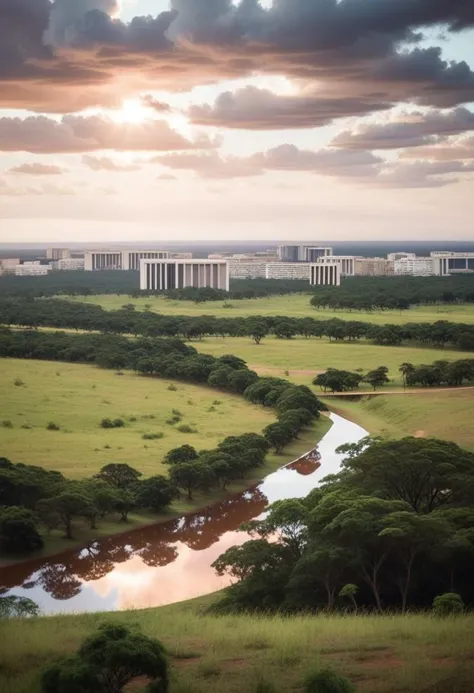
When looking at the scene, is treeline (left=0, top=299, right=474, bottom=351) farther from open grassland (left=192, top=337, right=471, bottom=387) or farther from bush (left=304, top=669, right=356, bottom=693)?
bush (left=304, top=669, right=356, bottom=693)

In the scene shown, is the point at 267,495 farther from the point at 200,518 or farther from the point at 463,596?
the point at 463,596

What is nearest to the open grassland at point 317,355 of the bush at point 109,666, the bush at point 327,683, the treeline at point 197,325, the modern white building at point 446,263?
the treeline at point 197,325

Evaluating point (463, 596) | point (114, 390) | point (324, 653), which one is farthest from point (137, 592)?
point (114, 390)

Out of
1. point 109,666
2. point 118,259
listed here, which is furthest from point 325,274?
point 109,666

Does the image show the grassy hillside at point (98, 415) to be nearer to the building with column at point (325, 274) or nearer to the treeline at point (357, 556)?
the treeline at point (357, 556)

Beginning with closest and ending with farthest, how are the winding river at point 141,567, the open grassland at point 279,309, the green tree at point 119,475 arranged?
the winding river at point 141,567 < the green tree at point 119,475 < the open grassland at point 279,309

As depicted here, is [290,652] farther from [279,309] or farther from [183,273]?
[183,273]
